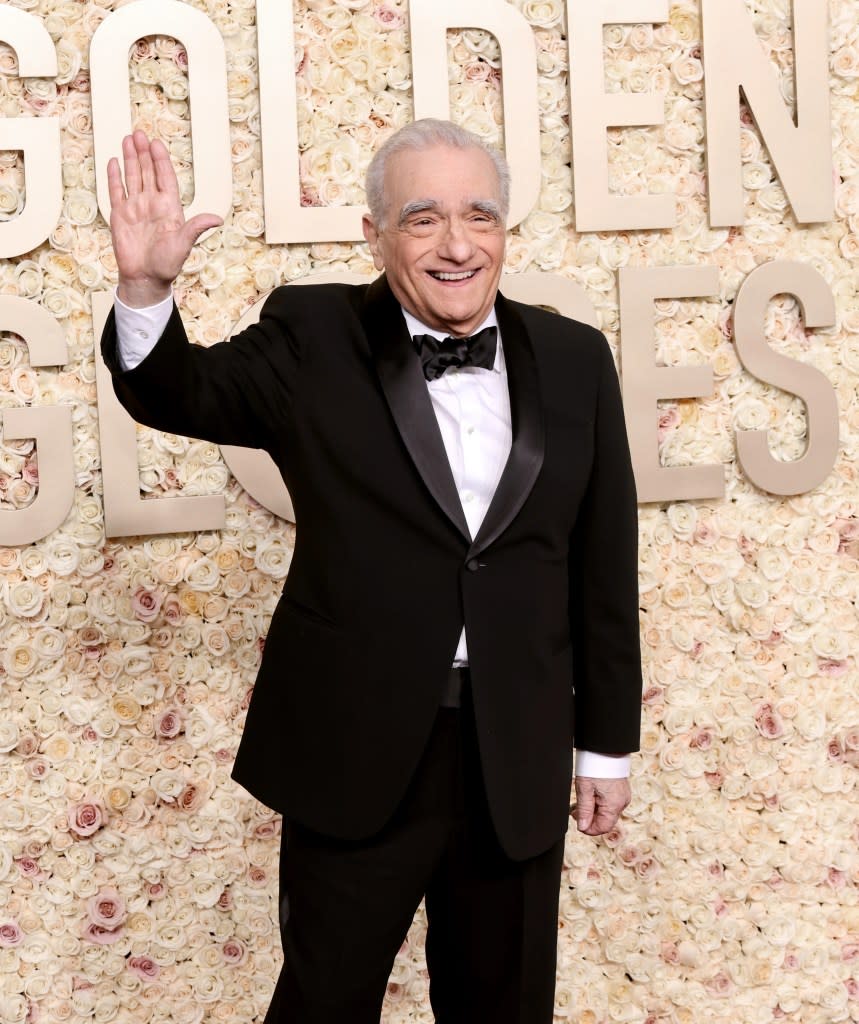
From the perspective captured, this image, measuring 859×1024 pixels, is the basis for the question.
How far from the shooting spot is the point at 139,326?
1.46 m

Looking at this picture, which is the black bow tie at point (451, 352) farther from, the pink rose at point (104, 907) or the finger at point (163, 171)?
the pink rose at point (104, 907)

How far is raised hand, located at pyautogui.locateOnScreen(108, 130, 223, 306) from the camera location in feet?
4.76

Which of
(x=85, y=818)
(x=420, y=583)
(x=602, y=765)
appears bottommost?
(x=85, y=818)

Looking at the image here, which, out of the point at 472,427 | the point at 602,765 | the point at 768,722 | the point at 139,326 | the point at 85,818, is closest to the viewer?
the point at 139,326

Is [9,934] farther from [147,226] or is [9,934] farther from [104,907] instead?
[147,226]

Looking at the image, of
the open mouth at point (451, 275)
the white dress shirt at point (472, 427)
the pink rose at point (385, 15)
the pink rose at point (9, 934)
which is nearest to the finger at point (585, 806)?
the white dress shirt at point (472, 427)

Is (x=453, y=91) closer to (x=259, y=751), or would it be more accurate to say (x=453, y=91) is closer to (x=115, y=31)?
(x=115, y=31)

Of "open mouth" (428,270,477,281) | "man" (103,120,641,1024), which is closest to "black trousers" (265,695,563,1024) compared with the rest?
"man" (103,120,641,1024)

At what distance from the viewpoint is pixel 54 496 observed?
2.41 meters

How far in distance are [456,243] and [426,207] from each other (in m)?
0.07

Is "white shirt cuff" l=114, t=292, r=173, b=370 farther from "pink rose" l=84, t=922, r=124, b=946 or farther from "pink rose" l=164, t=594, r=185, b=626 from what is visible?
"pink rose" l=84, t=922, r=124, b=946

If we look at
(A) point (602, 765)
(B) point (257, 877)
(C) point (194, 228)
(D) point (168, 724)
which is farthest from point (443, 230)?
(B) point (257, 877)

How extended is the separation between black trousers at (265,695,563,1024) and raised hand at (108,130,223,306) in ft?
2.24

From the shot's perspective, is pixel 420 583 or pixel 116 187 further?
pixel 420 583
